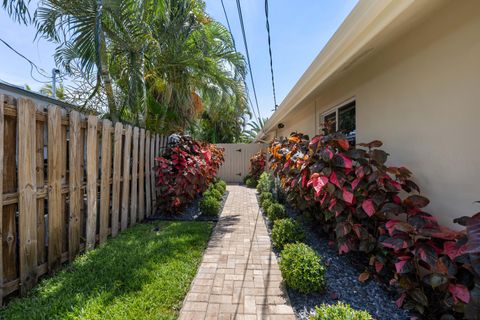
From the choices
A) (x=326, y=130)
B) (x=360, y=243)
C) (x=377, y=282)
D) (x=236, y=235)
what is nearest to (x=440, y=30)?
(x=326, y=130)

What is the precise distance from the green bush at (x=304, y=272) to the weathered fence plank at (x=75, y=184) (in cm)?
274

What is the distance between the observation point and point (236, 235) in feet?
13.4

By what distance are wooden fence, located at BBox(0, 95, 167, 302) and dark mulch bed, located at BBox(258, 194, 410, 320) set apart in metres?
2.81

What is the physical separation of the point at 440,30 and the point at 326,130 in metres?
1.59

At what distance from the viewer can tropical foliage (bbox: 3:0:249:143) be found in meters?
3.86

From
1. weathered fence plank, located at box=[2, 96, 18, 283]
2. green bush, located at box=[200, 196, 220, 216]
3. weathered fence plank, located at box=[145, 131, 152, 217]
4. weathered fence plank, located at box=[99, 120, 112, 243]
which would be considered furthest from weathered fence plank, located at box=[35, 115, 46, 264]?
green bush, located at box=[200, 196, 220, 216]

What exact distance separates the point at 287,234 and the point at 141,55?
13.7 ft

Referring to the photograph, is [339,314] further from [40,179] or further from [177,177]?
[177,177]

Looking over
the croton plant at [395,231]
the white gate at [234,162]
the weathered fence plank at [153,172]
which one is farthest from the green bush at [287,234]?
the white gate at [234,162]

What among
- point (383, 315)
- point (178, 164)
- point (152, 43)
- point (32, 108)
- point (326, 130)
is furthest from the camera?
point (178, 164)

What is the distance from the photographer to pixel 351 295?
2.22 meters

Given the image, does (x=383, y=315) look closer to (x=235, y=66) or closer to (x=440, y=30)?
(x=440, y=30)

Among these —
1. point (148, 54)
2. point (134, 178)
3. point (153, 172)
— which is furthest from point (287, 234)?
point (148, 54)

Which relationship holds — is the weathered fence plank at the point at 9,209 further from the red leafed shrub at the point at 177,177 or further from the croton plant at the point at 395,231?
the croton plant at the point at 395,231
